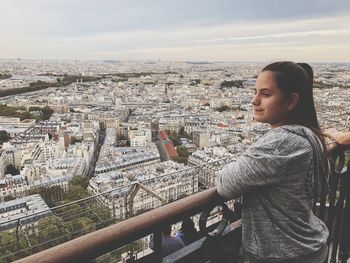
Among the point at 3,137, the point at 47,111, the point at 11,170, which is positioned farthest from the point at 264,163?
the point at 47,111

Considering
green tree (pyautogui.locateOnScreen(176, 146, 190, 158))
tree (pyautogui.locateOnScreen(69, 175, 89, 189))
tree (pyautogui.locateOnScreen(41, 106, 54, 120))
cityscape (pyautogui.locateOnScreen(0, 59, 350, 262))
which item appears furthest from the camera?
tree (pyautogui.locateOnScreen(41, 106, 54, 120))

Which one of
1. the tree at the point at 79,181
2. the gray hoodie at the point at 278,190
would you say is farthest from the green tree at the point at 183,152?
the gray hoodie at the point at 278,190

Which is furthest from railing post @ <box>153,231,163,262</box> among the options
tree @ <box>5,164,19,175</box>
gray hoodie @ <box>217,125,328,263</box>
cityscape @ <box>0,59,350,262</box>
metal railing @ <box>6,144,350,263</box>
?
tree @ <box>5,164,19,175</box>

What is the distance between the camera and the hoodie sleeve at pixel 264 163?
79cm

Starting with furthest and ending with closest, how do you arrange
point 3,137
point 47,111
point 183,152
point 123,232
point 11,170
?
point 47,111 → point 3,137 → point 183,152 → point 11,170 → point 123,232

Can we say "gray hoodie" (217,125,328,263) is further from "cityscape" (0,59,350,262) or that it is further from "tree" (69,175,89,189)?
"tree" (69,175,89,189)

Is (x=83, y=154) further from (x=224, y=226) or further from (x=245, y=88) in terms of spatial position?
(x=245, y=88)

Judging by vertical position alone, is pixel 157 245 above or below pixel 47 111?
above

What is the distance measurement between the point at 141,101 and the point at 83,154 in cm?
2285

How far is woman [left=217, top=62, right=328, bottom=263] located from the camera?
80 centimetres

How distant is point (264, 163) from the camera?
2.59 feet

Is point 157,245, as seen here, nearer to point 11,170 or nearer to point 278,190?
point 278,190

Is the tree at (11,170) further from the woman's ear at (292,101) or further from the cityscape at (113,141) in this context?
the woman's ear at (292,101)

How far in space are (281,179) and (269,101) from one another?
18cm
